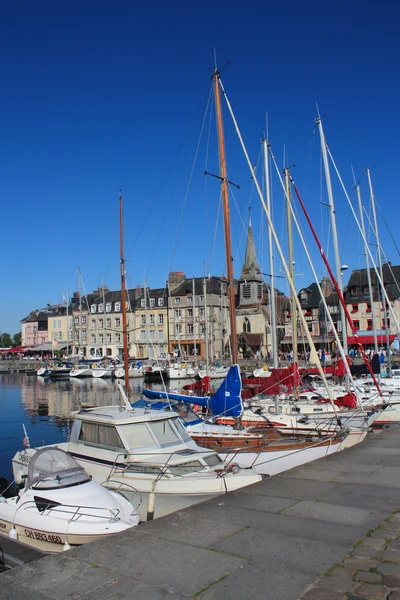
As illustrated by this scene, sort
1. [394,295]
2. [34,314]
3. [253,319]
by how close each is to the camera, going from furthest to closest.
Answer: [34,314] < [253,319] < [394,295]

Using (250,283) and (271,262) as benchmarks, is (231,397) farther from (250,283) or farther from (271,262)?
(250,283)

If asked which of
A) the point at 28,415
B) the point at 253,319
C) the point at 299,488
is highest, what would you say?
the point at 253,319

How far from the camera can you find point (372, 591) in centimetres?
557

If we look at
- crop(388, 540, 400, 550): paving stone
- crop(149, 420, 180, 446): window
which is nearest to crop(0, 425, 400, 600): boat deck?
crop(388, 540, 400, 550): paving stone

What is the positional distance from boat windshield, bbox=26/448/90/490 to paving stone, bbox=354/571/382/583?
705 cm

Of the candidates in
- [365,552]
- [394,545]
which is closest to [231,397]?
[394,545]

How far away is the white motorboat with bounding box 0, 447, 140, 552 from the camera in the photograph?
9922 mm

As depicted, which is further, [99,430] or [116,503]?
[99,430]

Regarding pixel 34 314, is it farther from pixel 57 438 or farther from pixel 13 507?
pixel 13 507

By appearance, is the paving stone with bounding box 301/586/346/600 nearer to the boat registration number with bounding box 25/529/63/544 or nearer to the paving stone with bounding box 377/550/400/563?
the paving stone with bounding box 377/550/400/563

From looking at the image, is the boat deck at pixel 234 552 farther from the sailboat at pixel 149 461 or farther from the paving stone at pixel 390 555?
the sailboat at pixel 149 461

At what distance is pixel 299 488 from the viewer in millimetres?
10062

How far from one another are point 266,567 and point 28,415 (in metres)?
34.9

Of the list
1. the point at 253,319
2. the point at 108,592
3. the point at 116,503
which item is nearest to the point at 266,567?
the point at 108,592
